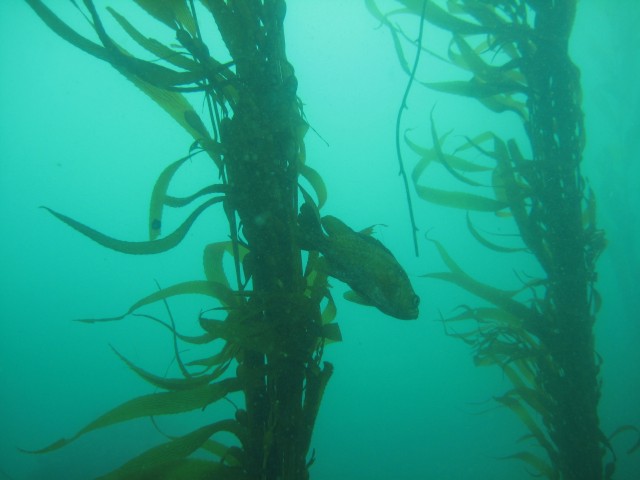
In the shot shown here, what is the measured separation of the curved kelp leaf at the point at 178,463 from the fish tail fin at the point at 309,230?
681mm

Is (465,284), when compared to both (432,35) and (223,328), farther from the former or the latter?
(432,35)

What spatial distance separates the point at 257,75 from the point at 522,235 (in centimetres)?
191

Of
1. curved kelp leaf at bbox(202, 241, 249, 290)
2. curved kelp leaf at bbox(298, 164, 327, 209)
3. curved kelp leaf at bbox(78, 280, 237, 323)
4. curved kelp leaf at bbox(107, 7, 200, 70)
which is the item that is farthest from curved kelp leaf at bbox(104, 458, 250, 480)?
curved kelp leaf at bbox(107, 7, 200, 70)

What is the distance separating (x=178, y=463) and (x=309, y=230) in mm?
930

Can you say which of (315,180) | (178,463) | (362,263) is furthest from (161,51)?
(178,463)

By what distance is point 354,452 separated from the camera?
82.9 ft

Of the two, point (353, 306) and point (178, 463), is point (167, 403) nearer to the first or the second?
point (178, 463)

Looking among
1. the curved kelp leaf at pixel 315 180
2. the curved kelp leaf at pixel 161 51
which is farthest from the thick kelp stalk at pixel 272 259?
the curved kelp leaf at pixel 161 51

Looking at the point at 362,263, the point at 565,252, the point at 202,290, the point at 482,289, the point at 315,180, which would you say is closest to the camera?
the point at 362,263

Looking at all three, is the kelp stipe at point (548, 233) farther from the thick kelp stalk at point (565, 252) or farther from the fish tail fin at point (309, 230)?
the fish tail fin at point (309, 230)

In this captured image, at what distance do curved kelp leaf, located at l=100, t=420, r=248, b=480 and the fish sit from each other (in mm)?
665

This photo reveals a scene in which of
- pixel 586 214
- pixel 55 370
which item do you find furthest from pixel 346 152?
A: pixel 586 214

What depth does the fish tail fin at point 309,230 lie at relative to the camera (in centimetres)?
131

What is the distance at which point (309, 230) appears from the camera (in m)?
1.31
